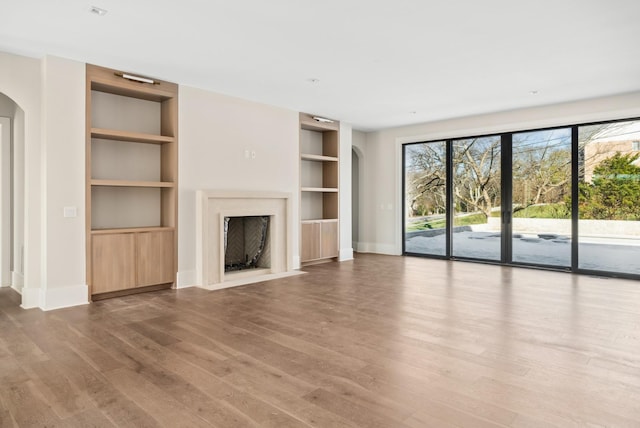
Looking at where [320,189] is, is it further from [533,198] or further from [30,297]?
[30,297]

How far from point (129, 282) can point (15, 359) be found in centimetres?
207

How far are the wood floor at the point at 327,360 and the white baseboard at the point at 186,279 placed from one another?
18.1 inches

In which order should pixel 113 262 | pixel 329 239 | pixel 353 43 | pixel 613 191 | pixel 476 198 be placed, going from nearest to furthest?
pixel 353 43 < pixel 113 262 < pixel 613 191 < pixel 476 198 < pixel 329 239

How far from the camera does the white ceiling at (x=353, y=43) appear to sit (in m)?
3.45

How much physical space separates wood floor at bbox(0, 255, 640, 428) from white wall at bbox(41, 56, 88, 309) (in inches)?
13.9

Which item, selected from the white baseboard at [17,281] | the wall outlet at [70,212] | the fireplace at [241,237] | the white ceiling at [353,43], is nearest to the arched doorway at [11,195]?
the white baseboard at [17,281]

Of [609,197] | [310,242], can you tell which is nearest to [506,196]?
[609,197]

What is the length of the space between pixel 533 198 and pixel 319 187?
12.6 ft

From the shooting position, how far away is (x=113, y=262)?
4949mm

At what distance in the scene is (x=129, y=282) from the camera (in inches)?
200

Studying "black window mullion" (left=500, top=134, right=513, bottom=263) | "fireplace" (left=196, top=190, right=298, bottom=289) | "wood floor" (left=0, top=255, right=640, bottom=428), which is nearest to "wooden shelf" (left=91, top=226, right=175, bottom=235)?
"fireplace" (left=196, top=190, right=298, bottom=289)

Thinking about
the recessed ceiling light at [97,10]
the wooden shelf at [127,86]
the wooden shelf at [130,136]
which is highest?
the recessed ceiling light at [97,10]

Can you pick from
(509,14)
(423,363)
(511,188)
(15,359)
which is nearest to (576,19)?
(509,14)

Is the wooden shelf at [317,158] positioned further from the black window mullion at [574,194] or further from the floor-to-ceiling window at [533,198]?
the black window mullion at [574,194]
